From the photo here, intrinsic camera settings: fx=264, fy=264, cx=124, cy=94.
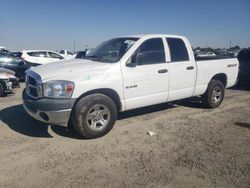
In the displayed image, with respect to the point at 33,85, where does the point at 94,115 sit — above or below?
below

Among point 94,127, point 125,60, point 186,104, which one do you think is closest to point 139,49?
point 125,60

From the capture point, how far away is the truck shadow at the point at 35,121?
521 cm

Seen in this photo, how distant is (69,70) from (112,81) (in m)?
0.82

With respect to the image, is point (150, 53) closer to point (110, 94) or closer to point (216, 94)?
point (110, 94)

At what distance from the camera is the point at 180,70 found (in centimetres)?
610

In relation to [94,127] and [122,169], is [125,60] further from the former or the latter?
[122,169]

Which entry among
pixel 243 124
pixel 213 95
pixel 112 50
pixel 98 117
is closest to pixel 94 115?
pixel 98 117

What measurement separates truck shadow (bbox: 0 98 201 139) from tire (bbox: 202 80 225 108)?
1.29 ft

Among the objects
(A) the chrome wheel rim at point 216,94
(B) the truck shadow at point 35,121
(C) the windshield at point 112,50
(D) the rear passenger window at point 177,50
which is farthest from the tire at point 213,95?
(C) the windshield at point 112,50

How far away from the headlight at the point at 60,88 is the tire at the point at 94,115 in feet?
0.91

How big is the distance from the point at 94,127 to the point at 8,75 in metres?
5.44

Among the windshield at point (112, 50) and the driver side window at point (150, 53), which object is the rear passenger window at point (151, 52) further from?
the windshield at point (112, 50)

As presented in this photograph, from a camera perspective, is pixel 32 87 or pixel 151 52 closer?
pixel 32 87

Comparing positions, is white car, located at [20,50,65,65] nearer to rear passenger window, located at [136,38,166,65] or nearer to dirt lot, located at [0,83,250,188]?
dirt lot, located at [0,83,250,188]
